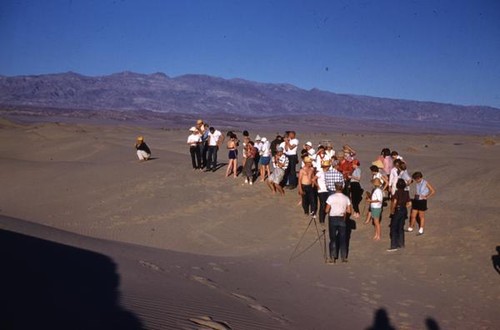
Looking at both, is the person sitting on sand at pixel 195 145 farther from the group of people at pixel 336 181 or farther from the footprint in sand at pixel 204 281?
the footprint in sand at pixel 204 281

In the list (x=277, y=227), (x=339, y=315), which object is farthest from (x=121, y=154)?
(x=339, y=315)

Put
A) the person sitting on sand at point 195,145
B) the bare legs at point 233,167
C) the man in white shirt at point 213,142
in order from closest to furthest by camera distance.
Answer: the man in white shirt at point 213,142
the person sitting on sand at point 195,145
the bare legs at point 233,167

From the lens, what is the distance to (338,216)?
11.2 metres

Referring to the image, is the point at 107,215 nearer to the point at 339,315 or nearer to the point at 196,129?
the point at 196,129

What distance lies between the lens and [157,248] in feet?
43.7

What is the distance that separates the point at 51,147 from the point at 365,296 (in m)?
25.3

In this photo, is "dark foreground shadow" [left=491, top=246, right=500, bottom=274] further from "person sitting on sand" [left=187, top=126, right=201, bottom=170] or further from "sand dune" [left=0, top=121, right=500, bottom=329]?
"person sitting on sand" [left=187, top=126, right=201, bottom=170]

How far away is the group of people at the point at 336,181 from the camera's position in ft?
38.9

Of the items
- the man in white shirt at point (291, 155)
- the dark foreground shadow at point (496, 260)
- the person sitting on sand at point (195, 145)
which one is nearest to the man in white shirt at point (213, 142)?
the person sitting on sand at point (195, 145)

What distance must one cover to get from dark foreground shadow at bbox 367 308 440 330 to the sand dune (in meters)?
0.03

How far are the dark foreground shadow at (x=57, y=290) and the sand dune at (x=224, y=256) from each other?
3 centimetres

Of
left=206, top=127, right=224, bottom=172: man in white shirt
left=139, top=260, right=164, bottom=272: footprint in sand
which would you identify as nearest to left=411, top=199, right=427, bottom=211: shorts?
left=139, top=260, right=164, bottom=272: footprint in sand

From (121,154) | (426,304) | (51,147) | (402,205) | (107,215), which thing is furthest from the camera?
(51,147)

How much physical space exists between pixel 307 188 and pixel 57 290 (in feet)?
26.8
